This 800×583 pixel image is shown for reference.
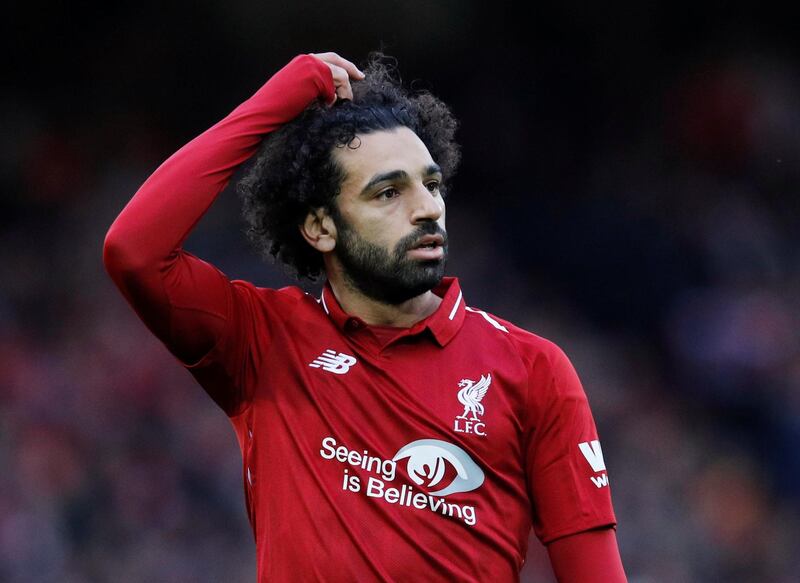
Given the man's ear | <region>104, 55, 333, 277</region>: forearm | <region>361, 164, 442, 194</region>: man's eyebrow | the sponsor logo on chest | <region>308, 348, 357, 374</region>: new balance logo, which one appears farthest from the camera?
the man's ear

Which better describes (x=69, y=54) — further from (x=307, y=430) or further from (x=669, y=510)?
(x=307, y=430)

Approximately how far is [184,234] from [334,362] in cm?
49

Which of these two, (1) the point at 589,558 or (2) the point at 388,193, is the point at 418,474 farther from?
(2) the point at 388,193

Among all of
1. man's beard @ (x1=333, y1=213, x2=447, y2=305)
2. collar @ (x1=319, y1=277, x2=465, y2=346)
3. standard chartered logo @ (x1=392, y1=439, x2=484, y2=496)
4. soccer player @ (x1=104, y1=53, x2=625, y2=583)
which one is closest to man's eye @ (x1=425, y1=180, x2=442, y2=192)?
soccer player @ (x1=104, y1=53, x2=625, y2=583)

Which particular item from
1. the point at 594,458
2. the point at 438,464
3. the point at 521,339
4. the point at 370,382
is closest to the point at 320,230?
the point at 370,382

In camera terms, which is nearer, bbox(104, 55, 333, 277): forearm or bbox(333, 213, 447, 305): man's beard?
bbox(104, 55, 333, 277): forearm

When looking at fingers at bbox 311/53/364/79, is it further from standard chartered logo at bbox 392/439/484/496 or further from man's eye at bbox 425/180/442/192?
standard chartered logo at bbox 392/439/484/496

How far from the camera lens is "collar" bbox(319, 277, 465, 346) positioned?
295 cm

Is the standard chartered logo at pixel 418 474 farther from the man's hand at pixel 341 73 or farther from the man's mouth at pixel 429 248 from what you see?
the man's hand at pixel 341 73

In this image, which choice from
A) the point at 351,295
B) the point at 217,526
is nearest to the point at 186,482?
the point at 217,526

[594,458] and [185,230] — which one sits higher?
[185,230]

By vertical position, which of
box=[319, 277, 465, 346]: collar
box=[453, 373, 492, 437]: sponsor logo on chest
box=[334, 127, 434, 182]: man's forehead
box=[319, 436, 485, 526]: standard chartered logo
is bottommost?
box=[319, 436, 485, 526]: standard chartered logo

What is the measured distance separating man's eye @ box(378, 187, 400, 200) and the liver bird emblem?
0.51 m

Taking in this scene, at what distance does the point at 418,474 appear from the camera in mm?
2750
